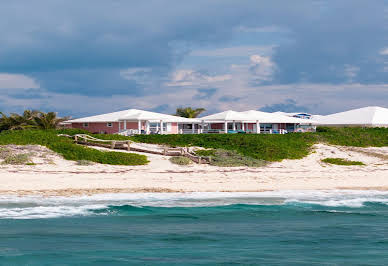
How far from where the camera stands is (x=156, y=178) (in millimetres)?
21703

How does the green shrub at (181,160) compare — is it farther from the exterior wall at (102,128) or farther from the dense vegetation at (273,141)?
the exterior wall at (102,128)

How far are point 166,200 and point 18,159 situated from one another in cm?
961

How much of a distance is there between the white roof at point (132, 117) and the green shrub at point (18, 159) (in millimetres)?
20180

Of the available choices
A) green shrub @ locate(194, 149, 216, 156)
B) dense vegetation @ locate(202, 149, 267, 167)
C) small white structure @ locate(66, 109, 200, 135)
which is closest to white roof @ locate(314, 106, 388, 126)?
small white structure @ locate(66, 109, 200, 135)

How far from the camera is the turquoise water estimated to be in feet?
38.9

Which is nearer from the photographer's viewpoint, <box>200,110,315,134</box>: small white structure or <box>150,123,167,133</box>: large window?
<box>200,110,315,134</box>: small white structure

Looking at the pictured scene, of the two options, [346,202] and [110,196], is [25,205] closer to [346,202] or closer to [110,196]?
[110,196]

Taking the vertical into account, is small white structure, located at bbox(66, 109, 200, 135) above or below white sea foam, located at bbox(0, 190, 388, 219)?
above

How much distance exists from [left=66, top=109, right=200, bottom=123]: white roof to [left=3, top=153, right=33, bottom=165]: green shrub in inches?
795

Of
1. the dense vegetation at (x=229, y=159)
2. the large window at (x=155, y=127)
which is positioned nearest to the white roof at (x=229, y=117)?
the large window at (x=155, y=127)

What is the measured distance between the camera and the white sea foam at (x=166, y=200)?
16109 millimetres

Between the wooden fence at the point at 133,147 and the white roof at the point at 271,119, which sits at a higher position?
the white roof at the point at 271,119

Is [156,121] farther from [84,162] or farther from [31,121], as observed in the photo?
[84,162]

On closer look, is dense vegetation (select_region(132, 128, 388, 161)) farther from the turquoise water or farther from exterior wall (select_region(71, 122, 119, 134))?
exterior wall (select_region(71, 122, 119, 134))
